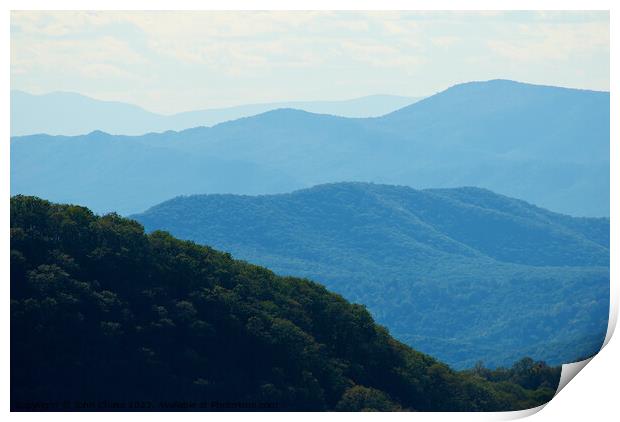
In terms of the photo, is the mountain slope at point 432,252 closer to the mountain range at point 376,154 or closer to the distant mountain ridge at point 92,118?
the mountain range at point 376,154

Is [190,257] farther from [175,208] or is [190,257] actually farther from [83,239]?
[175,208]

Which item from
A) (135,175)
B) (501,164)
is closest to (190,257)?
(135,175)

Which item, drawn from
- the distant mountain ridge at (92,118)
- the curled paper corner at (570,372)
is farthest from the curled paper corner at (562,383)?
the distant mountain ridge at (92,118)
